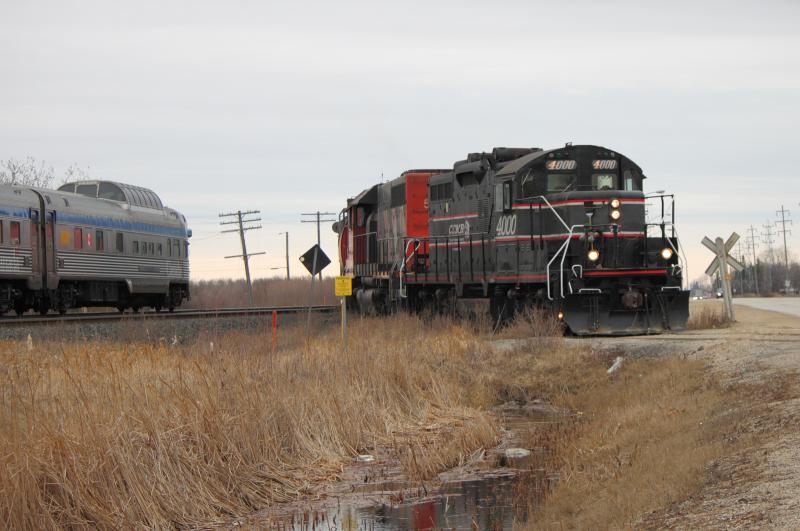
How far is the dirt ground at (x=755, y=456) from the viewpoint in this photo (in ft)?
24.1

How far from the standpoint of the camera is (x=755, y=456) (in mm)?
9094

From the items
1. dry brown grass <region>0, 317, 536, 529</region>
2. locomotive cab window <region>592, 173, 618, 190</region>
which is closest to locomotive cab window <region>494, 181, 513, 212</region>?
locomotive cab window <region>592, 173, 618, 190</region>

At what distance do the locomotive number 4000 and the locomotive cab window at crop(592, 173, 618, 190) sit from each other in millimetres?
1908

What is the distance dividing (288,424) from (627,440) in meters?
4.18

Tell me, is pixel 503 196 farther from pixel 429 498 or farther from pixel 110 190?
pixel 110 190

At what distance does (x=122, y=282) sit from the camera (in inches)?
1340

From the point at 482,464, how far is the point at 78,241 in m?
20.7

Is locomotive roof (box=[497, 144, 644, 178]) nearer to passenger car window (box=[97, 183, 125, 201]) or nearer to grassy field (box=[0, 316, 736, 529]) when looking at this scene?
grassy field (box=[0, 316, 736, 529])

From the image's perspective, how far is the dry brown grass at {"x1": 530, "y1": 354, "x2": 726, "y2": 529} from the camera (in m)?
9.02

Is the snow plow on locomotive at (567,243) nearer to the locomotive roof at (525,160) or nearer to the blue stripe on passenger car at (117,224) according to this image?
the locomotive roof at (525,160)

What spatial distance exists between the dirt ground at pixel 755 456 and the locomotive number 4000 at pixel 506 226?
21.7ft

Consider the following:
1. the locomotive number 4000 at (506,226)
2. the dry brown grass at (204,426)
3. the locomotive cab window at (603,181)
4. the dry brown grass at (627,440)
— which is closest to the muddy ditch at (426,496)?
the dry brown grass at (204,426)

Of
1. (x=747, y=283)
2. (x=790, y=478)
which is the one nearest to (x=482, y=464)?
(x=790, y=478)

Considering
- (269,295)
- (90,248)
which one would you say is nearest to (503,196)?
(90,248)
